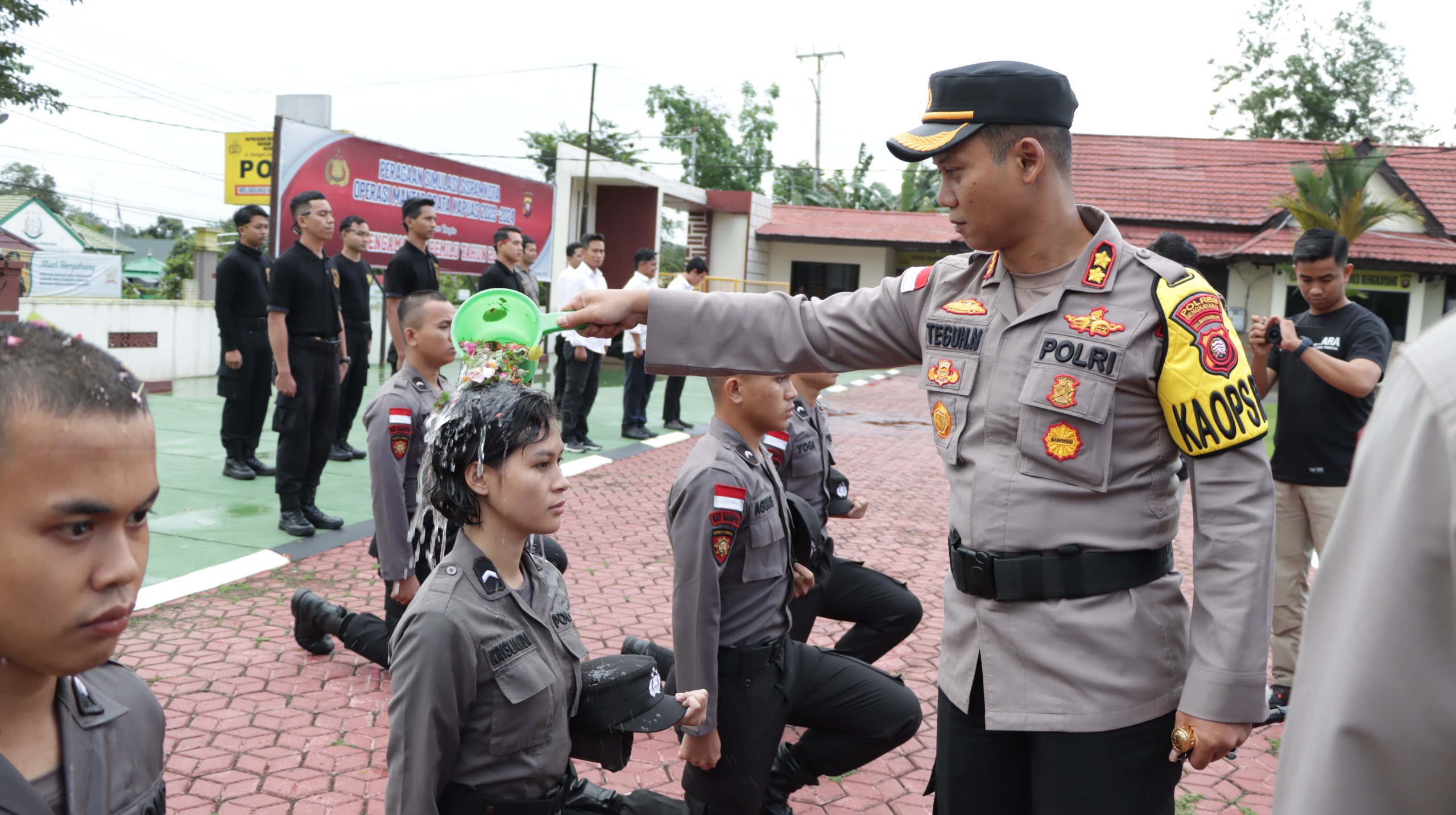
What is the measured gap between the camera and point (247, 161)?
2023 centimetres

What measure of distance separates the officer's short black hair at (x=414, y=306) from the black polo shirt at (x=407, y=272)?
320 centimetres

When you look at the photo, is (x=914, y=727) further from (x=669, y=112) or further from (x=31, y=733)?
(x=669, y=112)

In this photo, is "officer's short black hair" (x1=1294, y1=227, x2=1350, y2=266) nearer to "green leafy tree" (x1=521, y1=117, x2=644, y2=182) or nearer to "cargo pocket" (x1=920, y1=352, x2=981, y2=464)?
"cargo pocket" (x1=920, y1=352, x2=981, y2=464)

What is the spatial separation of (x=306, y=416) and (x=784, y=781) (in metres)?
4.42

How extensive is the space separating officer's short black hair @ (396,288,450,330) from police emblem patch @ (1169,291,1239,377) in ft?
11.0

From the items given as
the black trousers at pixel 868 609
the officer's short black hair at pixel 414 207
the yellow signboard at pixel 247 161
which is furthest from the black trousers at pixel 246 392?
the yellow signboard at pixel 247 161

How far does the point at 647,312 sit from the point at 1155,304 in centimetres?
122

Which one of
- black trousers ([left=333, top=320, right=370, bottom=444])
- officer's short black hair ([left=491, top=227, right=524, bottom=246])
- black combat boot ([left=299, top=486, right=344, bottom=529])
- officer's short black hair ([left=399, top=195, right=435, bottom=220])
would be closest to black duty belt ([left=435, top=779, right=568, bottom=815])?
black combat boot ([left=299, top=486, right=344, bottom=529])

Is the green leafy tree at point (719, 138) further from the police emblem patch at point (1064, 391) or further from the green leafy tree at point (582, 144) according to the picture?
the police emblem patch at point (1064, 391)

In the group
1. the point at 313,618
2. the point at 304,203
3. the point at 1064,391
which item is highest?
the point at 304,203

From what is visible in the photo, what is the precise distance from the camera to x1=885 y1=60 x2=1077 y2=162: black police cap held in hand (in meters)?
2.19

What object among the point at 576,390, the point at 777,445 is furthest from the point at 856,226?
the point at 777,445

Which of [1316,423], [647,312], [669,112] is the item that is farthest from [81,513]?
[669,112]

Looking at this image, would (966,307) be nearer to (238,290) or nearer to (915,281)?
(915,281)
